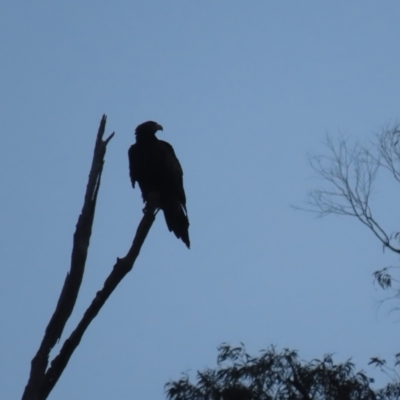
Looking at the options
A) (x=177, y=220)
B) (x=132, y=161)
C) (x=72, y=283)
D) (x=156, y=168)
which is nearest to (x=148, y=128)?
(x=132, y=161)

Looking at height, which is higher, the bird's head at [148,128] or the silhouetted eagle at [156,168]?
the bird's head at [148,128]

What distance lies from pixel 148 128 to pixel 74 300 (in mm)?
5834

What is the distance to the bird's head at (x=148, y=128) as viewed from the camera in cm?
860

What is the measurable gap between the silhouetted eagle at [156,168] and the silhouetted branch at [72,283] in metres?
4.50

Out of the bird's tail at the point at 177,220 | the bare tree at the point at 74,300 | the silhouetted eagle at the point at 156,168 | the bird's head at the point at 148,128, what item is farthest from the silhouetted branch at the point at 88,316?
the bird's head at the point at 148,128

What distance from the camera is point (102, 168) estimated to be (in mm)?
3342

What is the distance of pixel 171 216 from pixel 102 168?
426cm

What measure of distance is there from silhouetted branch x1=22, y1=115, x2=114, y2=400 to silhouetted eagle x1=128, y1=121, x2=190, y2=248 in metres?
4.50

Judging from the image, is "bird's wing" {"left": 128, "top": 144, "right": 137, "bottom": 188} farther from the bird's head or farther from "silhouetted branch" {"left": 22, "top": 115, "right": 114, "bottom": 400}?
"silhouetted branch" {"left": 22, "top": 115, "right": 114, "bottom": 400}

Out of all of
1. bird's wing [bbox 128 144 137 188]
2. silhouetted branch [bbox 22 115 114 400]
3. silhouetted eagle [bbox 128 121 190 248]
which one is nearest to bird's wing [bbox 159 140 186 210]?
silhouetted eagle [bbox 128 121 190 248]

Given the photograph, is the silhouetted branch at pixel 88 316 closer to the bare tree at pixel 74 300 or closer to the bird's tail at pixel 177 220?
the bare tree at pixel 74 300

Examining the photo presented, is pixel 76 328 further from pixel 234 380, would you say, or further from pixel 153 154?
pixel 234 380

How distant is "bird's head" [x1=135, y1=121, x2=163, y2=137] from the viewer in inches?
339

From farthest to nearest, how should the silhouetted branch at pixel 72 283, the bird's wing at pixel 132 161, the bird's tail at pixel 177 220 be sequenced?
the bird's wing at pixel 132 161, the bird's tail at pixel 177 220, the silhouetted branch at pixel 72 283
